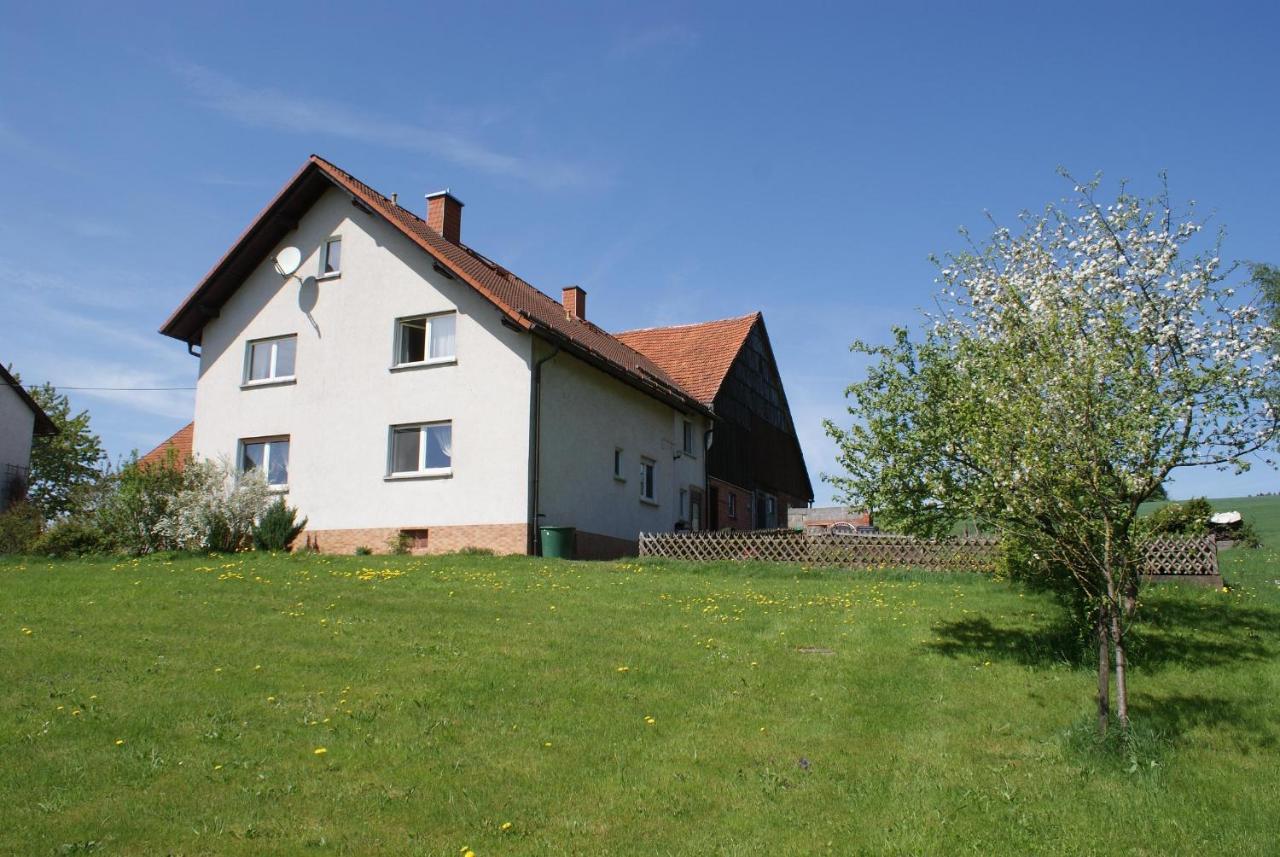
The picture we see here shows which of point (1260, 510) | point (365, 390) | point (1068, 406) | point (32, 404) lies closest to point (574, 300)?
point (365, 390)

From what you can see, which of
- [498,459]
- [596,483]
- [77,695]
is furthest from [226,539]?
[77,695]

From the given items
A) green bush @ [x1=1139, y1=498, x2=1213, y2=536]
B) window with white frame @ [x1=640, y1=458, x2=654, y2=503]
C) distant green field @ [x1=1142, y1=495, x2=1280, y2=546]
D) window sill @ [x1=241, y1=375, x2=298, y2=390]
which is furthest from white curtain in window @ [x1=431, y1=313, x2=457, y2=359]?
distant green field @ [x1=1142, y1=495, x2=1280, y2=546]

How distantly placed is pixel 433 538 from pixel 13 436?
20.9 metres

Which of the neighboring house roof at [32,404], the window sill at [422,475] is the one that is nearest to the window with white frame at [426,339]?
the window sill at [422,475]

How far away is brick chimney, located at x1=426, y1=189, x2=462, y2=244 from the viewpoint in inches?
1100

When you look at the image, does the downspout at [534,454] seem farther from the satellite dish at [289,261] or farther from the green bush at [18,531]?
the green bush at [18,531]

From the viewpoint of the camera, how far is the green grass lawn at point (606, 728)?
6504 millimetres

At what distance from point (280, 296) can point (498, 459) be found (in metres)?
7.90

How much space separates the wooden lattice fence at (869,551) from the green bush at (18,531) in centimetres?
1385

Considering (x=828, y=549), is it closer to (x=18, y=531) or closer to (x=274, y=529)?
(x=274, y=529)

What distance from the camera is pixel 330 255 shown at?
85.0ft

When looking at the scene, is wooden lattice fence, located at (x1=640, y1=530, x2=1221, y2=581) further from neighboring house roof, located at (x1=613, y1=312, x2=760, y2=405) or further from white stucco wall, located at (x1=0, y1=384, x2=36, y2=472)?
white stucco wall, located at (x1=0, y1=384, x2=36, y2=472)

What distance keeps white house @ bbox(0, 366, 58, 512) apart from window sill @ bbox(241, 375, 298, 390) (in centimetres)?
1365

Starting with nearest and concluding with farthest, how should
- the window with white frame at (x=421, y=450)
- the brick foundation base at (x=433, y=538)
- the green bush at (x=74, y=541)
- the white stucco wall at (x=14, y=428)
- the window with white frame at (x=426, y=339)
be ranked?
the green bush at (x=74, y=541), the brick foundation base at (x=433, y=538), the window with white frame at (x=421, y=450), the window with white frame at (x=426, y=339), the white stucco wall at (x=14, y=428)
